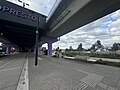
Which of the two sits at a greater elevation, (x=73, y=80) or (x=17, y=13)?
(x=17, y=13)

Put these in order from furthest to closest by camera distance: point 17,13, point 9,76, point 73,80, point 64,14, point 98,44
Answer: point 98,44
point 17,13
point 64,14
point 9,76
point 73,80

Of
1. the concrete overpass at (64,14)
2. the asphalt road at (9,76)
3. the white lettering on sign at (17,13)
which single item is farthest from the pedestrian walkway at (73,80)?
the white lettering on sign at (17,13)

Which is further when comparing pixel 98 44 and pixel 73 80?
pixel 98 44

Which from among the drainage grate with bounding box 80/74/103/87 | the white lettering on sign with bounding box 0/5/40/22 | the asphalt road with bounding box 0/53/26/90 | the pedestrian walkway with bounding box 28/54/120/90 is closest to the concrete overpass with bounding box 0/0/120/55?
the white lettering on sign with bounding box 0/5/40/22

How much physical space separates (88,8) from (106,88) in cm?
791

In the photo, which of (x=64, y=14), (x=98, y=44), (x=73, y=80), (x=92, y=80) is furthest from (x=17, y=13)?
(x=98, y=44)

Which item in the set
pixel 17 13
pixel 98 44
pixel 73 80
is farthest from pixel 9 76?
pixel 98 44

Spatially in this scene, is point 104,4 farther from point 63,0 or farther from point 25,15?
point 25,15

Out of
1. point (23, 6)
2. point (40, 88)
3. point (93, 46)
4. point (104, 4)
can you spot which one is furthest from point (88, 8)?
point (93, 46)

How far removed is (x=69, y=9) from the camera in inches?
503

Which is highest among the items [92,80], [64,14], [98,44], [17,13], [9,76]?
[17,13]

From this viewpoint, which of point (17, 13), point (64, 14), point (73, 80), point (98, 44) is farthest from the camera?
Answer: point (98, 44)

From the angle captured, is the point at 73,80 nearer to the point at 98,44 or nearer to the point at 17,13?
the point at 17,13

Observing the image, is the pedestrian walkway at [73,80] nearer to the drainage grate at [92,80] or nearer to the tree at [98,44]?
the drainage grate at [92,80]
